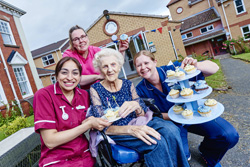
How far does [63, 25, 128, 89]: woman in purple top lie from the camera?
7.64ft

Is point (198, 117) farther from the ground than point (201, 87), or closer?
closer

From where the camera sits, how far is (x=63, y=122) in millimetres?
1586

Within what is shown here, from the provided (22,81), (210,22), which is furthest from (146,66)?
(210,22)

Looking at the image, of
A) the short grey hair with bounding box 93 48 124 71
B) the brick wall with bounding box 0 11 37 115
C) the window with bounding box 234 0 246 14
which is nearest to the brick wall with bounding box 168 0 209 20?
the window with bounding box 234 0 246 14

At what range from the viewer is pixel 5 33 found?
32.7 ft

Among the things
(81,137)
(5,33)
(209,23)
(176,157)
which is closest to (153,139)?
(176,157)

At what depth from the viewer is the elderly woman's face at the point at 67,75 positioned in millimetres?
1657

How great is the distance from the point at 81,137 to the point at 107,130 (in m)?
0.32

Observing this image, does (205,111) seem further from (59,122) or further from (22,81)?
(22,81)

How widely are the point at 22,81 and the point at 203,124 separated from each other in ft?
38.4

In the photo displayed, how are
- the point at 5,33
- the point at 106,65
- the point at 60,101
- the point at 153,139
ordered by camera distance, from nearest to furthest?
the point at 153,139 < the point at 60,101 < the point at 106,65 < the point at 5,33

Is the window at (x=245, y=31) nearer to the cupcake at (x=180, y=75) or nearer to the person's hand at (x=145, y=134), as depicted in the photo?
the cupcake at (x=180, y=75)

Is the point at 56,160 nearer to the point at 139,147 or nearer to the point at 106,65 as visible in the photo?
the point at 139,147

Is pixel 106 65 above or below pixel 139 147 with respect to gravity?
above
